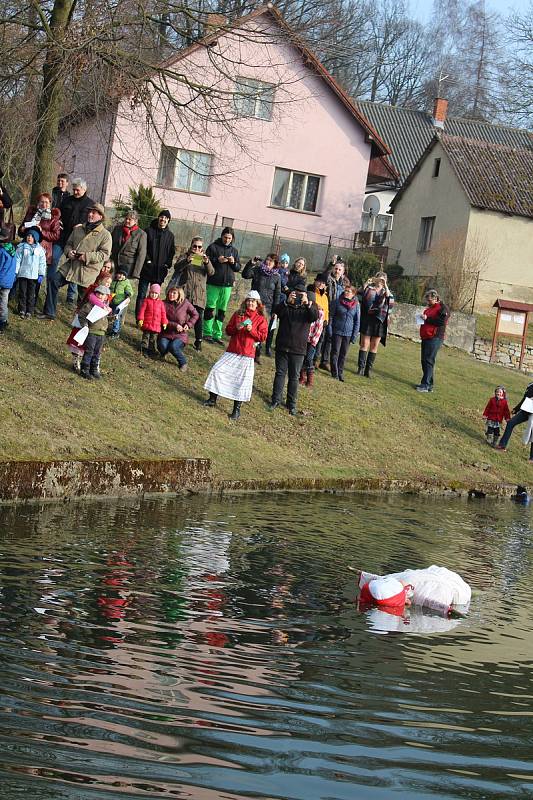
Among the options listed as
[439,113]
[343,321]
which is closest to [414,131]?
[439,113]

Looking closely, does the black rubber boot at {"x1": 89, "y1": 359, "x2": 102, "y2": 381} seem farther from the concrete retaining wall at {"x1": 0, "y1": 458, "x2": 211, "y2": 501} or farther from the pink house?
the pink house

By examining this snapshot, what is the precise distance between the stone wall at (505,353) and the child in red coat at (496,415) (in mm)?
12176

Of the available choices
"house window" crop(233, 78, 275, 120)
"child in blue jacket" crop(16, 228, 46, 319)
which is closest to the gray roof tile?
"house window" crop(233, 78, 275, 120)

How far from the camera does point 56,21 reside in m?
20.6

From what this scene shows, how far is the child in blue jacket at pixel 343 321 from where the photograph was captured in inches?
878

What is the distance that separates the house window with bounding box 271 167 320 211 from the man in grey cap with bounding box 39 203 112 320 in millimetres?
26047

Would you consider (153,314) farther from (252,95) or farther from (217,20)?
(217,20)

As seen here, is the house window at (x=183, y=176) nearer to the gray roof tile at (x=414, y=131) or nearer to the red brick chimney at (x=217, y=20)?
the red brick chimney at (x=217, y=20)

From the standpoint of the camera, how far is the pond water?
5.46m

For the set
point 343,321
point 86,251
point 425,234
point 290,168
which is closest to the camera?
point 86,251

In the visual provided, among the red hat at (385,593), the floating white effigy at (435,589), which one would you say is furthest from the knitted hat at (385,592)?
the floating white effigy at (435,589)

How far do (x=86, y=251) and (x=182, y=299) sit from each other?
1851mm

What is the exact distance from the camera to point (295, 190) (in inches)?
1795

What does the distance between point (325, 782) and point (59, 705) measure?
148 centimetres
